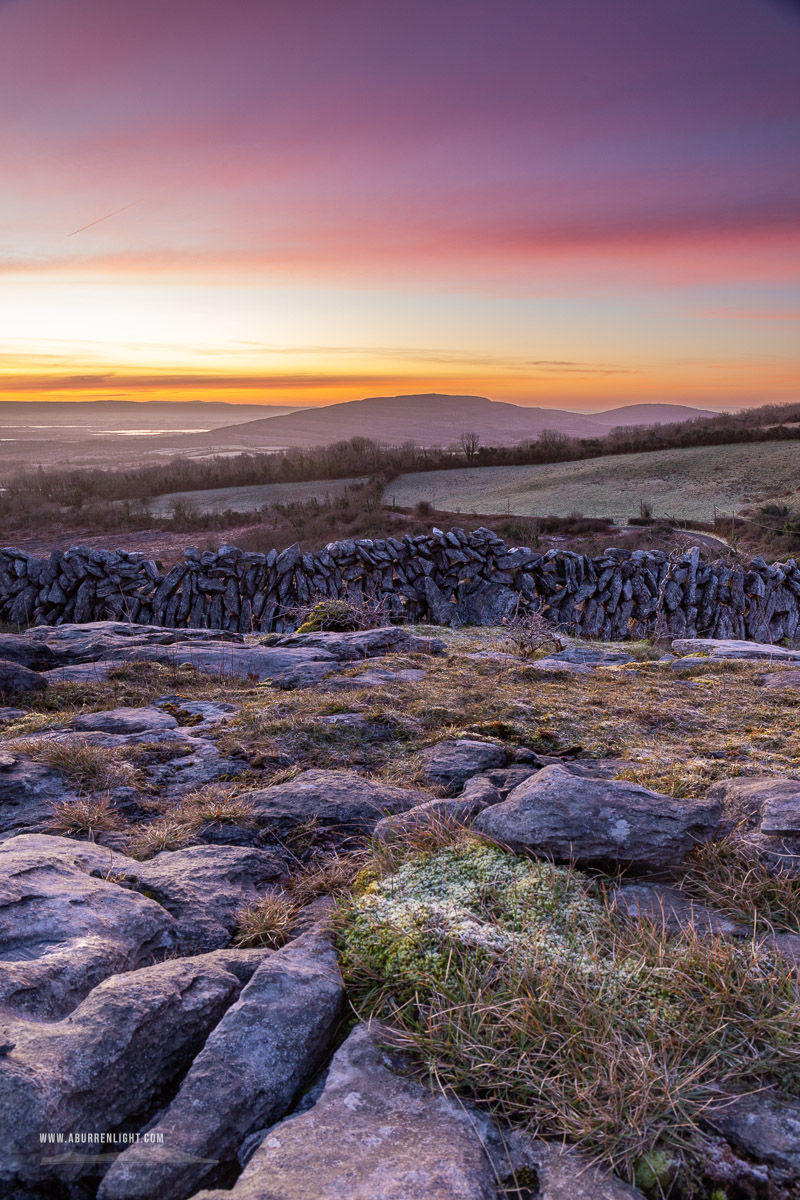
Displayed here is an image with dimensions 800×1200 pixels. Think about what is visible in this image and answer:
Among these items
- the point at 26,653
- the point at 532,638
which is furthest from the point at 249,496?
the point at 532,638

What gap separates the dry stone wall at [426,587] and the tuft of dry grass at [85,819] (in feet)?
26.3

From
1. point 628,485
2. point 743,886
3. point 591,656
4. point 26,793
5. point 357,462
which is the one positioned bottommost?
point 591,656

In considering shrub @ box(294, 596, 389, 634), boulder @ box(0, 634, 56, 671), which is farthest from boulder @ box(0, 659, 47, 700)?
shrub @ box(294, 596, 389, 634)

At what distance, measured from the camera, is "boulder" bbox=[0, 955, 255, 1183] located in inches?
66.7

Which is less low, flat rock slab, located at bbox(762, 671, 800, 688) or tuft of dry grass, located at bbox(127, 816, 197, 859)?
flat rock slab, located at bbox(762, 671, 800, 688)

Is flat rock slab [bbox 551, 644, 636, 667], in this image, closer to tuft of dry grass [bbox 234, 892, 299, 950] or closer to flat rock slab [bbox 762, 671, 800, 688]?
flat rock slab [bbox 762, 671, 800, 688]

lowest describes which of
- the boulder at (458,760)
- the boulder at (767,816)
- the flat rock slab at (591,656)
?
the flat rock slab at (591,656)

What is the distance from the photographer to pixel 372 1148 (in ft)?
5.75

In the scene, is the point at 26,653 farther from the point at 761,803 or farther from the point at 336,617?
the point at 761,803

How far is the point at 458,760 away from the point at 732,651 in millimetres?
4604

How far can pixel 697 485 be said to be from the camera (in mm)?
31406

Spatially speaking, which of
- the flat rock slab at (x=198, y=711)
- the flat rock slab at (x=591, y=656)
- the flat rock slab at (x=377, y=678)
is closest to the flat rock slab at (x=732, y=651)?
the flat rock slab at (x=591, y=656)

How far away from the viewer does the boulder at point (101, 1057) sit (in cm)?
169

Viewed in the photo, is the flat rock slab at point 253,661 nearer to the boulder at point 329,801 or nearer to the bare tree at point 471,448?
the boulder at point 329,801
